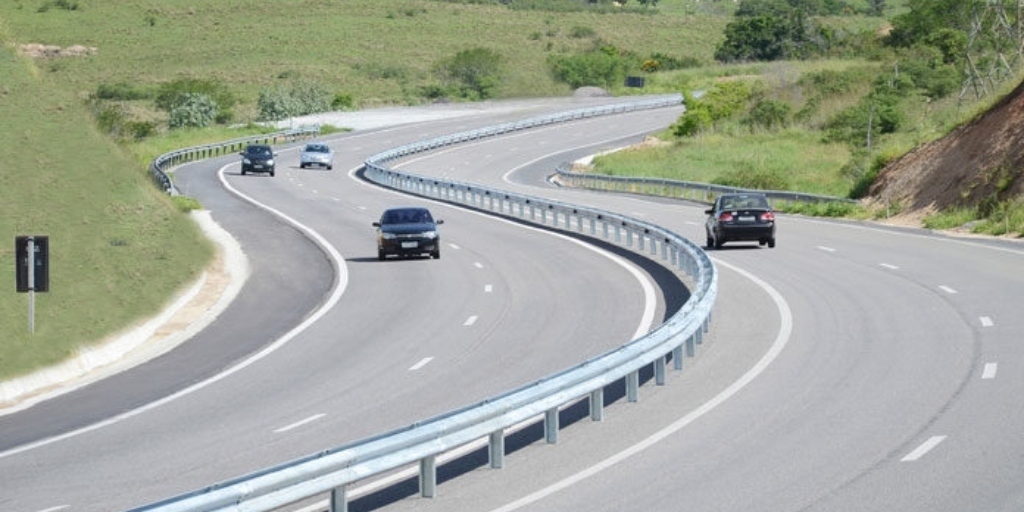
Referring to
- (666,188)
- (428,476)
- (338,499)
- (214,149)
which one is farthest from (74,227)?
(214,149)

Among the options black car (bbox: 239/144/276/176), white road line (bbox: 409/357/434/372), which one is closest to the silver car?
black car (bbox: 239/144/276/176)

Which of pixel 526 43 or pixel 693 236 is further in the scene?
pixel 526 43

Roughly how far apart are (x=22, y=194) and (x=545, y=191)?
109ft

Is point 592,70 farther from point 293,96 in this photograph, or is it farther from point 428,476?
point 428,476

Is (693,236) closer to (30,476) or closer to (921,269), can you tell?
(921,269)

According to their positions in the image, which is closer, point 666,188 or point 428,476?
point 428,476

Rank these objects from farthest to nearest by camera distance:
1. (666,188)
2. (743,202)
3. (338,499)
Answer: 1. (666,188)
2. (743,202)
3. (338,499)

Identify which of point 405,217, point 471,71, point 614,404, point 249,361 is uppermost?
point 614,404

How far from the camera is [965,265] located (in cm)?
3553

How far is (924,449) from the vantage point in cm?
1530

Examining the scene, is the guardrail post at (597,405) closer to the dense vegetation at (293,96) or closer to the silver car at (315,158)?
the dense vegetation at (293,96)

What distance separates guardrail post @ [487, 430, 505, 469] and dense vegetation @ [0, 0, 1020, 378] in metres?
→ 12.0

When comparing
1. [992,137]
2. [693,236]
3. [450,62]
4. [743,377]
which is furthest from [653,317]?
[450,62]

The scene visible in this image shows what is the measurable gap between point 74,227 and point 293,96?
94.1m
